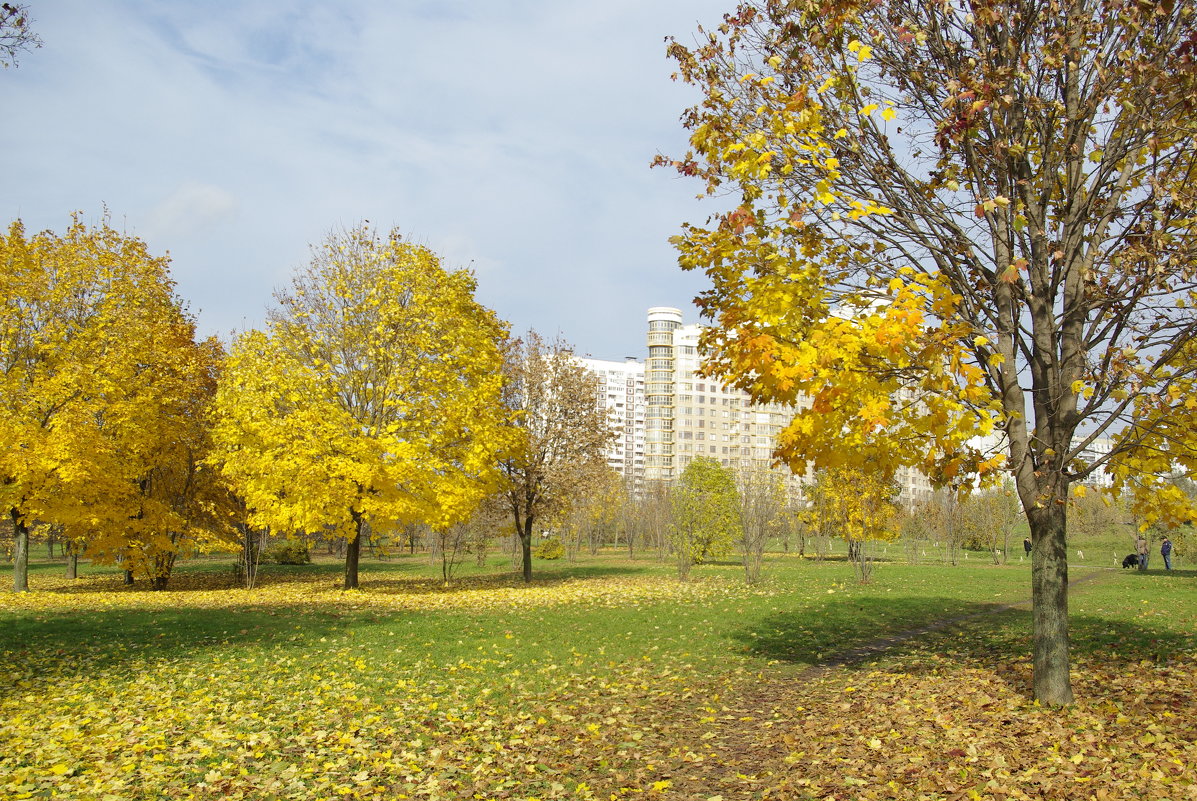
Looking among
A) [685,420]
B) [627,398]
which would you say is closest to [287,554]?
A: [685,420]

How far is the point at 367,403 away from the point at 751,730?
14.7 metres

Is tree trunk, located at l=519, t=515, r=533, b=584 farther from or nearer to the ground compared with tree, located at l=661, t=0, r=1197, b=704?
nearer to the ground

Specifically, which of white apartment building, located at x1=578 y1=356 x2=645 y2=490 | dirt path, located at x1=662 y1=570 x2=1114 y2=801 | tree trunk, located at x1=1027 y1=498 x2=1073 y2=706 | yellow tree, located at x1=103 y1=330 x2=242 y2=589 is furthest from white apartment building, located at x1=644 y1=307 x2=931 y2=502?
tree trunk, located at x1=1027 y1=498 x2=1073 y2=706

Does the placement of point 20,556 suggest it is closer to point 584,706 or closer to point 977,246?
point 584,706

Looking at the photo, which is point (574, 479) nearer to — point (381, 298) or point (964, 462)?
point (381, 298)

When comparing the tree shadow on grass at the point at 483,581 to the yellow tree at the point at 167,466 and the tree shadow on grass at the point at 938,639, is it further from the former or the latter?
the tree shadow on grass at the point at 938,639

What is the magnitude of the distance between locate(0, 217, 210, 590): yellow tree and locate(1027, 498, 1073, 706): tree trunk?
60.9ft

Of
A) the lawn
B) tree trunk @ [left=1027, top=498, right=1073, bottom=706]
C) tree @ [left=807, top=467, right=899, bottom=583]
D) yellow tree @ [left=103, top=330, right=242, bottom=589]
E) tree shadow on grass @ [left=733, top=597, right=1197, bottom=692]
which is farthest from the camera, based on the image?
tree @ [left=807, top=467, right=899, bottom=583]

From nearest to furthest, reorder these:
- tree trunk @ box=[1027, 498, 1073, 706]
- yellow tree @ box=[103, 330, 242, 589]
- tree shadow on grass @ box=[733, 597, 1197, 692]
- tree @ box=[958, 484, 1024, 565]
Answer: tree trunk @ box=[1027, 498, 1073, 706], tree shadow on grass @ box=[733, 597, 1197, 692], yellow tree @ box=[103, 330, 242, 589], tree @ box=[958, 484, 1024, 565]

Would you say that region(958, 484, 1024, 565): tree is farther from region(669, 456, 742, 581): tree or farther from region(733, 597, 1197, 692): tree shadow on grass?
region(733, 597, 1197, 692): tree shadow on grass

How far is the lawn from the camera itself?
4969 mm

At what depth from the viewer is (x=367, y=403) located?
62.4ft

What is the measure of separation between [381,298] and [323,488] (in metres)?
5.07

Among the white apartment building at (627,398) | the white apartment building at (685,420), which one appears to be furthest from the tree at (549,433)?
the white apartment building at (627,398)
